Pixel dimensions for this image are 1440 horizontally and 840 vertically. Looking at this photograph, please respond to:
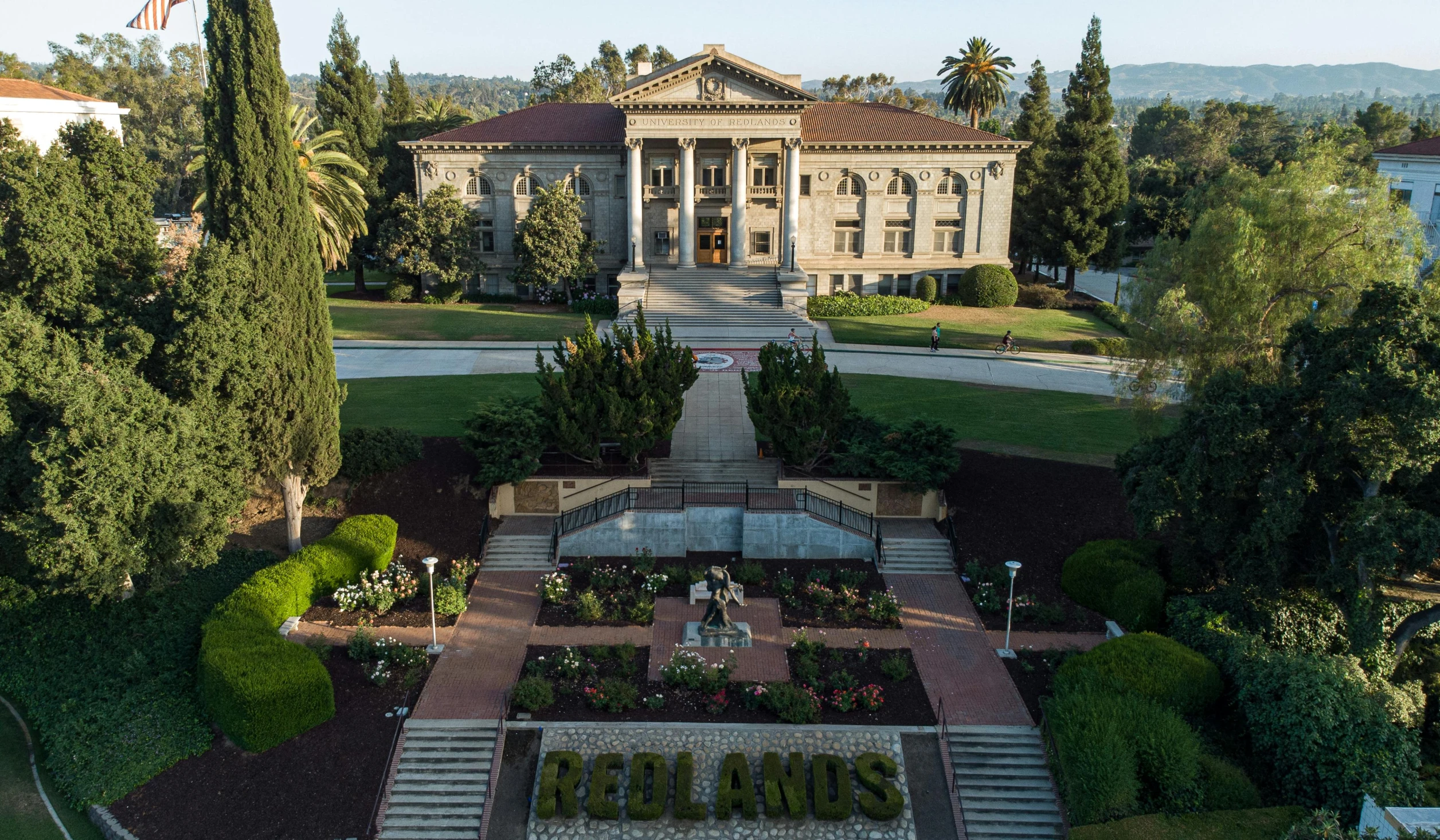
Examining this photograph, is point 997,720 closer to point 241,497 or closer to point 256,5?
point 241,497

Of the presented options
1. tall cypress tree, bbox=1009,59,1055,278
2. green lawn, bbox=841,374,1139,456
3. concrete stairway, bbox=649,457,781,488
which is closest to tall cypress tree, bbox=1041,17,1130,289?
tall cypress tree, bbox=1009,59,1055,278

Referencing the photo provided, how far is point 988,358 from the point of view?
1922 inches

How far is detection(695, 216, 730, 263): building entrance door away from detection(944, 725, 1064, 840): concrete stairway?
44.5 meters

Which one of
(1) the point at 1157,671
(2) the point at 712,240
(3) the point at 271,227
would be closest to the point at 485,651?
(3) the point at 271,227

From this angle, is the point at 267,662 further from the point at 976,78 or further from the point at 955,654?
the point at 976,78

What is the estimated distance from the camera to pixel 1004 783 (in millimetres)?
21094

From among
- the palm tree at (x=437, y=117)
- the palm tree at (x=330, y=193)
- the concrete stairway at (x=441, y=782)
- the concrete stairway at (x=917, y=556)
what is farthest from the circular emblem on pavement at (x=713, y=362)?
the palm tree at (x=437, y=117)

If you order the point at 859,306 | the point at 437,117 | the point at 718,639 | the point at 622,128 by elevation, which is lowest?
the point at 718,639

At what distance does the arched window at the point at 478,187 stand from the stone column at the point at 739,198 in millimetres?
15849

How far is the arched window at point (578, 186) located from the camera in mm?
61859

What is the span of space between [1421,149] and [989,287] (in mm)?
22971

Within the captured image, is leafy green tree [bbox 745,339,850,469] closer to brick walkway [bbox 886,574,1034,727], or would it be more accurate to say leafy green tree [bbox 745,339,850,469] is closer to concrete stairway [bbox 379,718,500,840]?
brick walkway [bbox 886,574,1034,727]

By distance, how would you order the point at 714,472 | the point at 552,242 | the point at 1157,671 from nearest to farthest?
1. the point at 1157,671
2. the point at 714,472
3. the point at 552,242

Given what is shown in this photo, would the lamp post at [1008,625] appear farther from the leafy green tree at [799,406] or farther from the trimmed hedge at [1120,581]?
the leafy green tree at [799,406]
